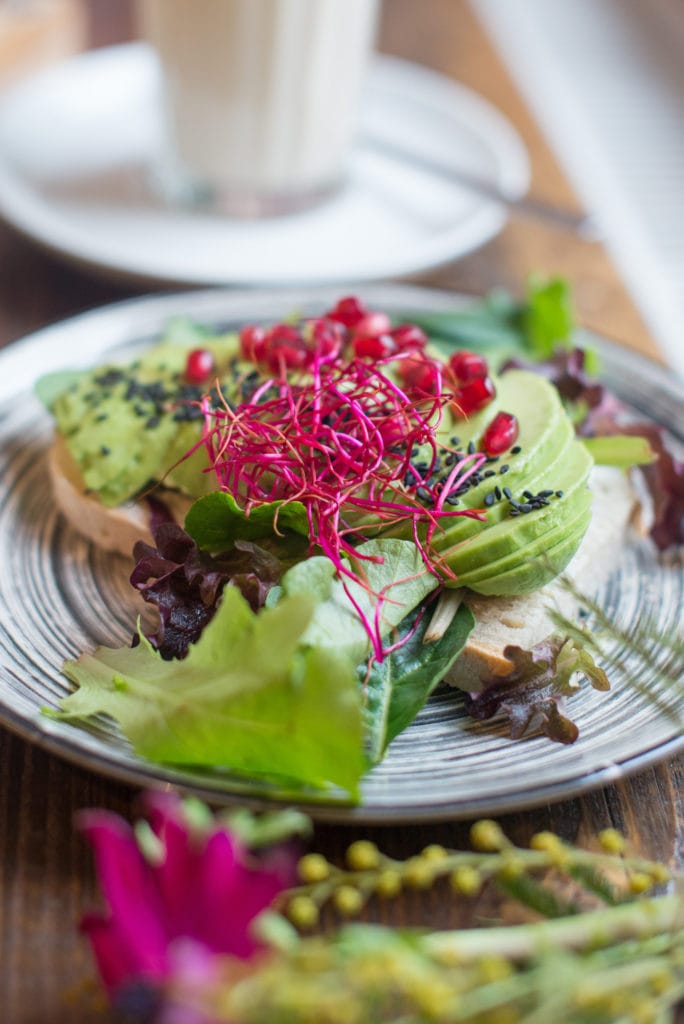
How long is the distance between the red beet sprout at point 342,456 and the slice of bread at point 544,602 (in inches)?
4.6

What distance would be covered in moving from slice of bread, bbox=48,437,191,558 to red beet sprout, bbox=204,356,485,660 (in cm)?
15

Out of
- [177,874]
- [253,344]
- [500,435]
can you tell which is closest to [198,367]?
[253,344]

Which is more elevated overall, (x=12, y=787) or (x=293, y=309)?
(x=293, y=309)

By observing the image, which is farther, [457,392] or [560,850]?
[457,392]

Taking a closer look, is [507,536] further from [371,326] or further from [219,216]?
[219,216]

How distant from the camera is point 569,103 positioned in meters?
4.12

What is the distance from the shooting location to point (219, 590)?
1604 mm

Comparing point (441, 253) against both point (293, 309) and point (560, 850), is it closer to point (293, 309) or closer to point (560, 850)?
point (293, 309)

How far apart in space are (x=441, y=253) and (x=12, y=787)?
180 cm

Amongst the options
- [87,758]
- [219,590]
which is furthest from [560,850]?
[219,590]

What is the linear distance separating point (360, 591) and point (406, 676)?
Result: 13 cm

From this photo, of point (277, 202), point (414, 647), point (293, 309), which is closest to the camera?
point (414, 647)

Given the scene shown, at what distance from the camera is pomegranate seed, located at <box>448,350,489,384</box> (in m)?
1.84

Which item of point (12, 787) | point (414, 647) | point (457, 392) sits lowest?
point (12, 787)
